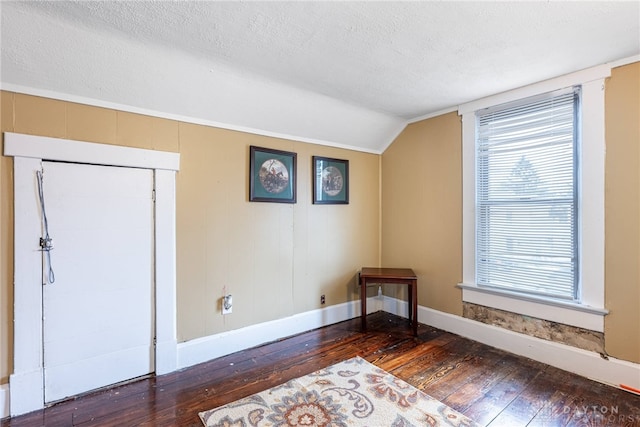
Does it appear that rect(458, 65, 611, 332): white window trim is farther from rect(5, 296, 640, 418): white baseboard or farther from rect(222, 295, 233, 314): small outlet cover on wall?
rect(222, 295, 233, 314): small outlet cover on wall

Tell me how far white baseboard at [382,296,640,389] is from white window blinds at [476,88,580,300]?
397mm

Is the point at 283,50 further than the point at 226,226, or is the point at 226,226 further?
the point at 226,226

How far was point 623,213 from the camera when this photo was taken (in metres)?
2.09

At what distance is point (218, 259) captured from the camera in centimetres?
261

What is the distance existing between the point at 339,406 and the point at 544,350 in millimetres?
1785

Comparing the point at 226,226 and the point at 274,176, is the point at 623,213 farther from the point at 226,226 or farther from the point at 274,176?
the point at 226,226

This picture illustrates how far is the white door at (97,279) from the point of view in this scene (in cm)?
196

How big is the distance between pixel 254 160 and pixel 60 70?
1415 mm

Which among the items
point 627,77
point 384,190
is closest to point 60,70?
point 384,190

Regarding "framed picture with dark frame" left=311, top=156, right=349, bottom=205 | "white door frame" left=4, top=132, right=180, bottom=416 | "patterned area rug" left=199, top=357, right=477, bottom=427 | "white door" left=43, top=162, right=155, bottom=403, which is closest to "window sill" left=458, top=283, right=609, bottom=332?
"patterned area rug" left=199, top=357, right=477, bottom=427

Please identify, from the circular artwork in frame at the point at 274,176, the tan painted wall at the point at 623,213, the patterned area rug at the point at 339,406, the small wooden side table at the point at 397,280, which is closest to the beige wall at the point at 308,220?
the tan painted wall at the point at 623,213

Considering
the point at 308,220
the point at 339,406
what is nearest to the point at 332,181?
the point at 308,220

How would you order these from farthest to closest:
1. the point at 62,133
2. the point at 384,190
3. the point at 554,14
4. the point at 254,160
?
the point at 384,190 → the point at 254,160 → the point at 62,133 → the point at 554,14

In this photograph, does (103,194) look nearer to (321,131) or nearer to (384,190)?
(321,131)
